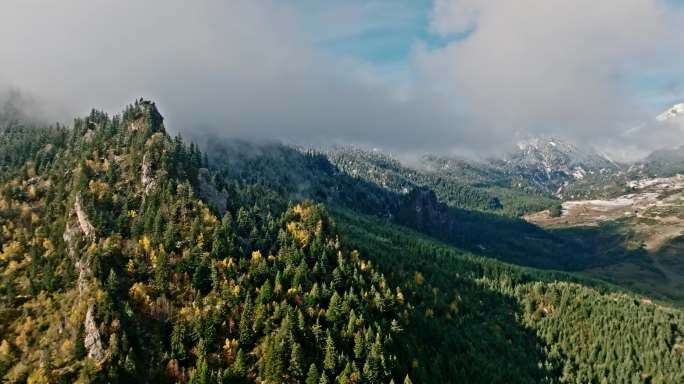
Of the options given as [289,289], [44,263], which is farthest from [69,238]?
[289,289]

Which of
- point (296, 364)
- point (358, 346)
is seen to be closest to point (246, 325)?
point (296, 364)

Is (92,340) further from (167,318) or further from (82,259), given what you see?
(82,259)

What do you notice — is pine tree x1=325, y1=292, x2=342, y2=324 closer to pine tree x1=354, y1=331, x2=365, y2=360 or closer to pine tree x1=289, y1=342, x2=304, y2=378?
pine tree x1=354, y1=331, x2=365, y2=360

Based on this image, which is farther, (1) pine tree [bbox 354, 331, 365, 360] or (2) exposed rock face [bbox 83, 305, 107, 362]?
(1) pine tree [bbox 354, 331, 365, 360]

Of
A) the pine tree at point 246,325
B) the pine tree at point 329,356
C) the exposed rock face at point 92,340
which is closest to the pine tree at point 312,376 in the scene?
the pine tree at point 329,356

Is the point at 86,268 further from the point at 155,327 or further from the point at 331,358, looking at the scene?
the point at 331,358

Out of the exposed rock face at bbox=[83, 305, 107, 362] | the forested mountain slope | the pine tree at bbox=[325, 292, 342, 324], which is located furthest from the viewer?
the pine tree at bbox=[325, 292, 342, 324]

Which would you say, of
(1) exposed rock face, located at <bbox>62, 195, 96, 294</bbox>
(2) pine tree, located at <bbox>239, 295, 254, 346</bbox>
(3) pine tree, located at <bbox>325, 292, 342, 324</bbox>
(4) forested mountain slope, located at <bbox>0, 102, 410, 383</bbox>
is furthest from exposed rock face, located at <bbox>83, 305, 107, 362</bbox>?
(3) pine tree, located at <bbox>325, 292, 342, 324</bbox>

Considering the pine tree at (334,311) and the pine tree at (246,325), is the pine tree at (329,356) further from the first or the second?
the pine tree at (246,325)
